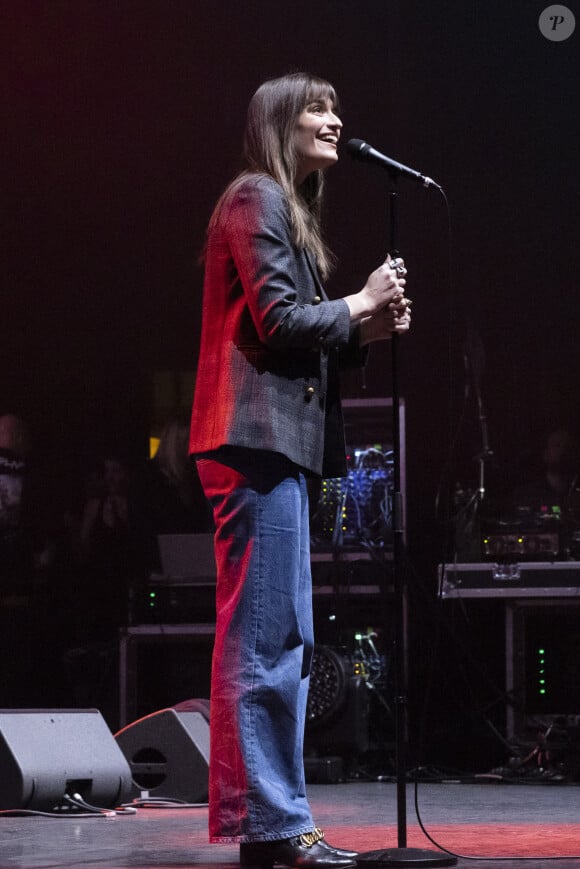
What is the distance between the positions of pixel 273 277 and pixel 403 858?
1.04m

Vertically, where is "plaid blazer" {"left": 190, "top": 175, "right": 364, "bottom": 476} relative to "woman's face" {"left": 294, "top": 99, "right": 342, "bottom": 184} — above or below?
below

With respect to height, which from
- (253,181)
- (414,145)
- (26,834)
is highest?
(414,145)

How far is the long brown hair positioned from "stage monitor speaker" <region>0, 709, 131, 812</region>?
5.98 ft

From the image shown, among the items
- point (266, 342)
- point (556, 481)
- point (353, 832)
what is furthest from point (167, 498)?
point (266, 342)

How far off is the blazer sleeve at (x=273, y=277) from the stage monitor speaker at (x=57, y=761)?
5.94 ft

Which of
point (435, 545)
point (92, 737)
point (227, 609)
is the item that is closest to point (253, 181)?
point (227, 609)

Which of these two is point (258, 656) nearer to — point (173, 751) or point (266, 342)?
point (266, 342)

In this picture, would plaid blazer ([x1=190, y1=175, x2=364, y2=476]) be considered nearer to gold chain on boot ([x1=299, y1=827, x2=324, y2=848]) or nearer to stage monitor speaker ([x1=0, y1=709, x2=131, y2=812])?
gold chain on boot ([x1=299, y1=827, x2=324, y2=848])

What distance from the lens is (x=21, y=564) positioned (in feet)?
20.5

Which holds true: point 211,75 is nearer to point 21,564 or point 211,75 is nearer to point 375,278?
point 21,564

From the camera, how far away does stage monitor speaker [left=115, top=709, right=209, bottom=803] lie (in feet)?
13.9

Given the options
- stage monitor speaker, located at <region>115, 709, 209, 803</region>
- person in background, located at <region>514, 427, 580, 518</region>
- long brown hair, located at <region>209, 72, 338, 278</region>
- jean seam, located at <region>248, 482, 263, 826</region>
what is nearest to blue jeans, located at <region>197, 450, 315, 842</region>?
jean seam, located at <region>248, 482, 263, 826</region>

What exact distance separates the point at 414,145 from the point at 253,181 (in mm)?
3991

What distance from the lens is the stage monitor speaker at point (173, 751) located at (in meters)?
4.23
